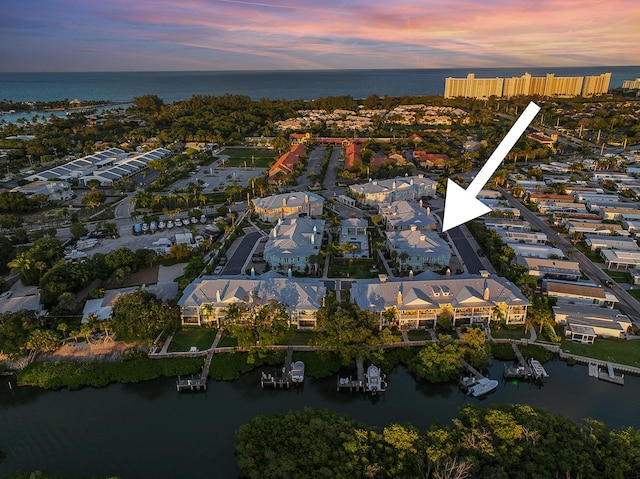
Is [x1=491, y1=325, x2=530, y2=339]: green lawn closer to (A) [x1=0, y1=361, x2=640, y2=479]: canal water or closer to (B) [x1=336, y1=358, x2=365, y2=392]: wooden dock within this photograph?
(A) [x1=0, y1=361, x2=640, y2=479]: canal water

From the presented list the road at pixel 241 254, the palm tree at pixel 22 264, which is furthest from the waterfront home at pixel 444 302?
the palm tree at pixel 22 264

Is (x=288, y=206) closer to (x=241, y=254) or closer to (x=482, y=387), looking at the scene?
(x=241, y=254)

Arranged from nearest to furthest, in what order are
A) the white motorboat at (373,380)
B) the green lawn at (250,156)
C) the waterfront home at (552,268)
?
the white motorboat at (373,380)
the waterfront home at (552,268)
the green lawn at (250,156)

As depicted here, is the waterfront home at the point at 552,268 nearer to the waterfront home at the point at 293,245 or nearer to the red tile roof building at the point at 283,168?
the waterfront home at the point at 293,245

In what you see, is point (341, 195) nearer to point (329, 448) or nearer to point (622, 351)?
point (622, 351)

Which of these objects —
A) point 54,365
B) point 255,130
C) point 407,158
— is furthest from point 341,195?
point 255,130
